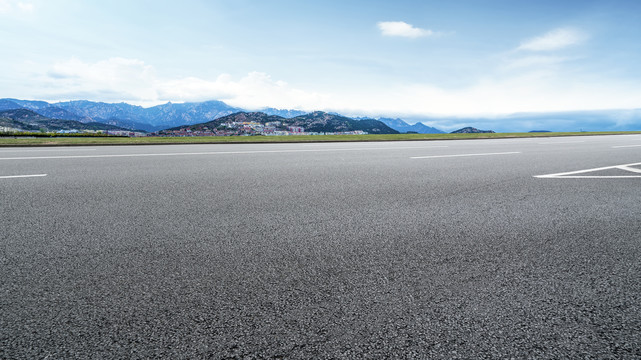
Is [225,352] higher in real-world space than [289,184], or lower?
lower

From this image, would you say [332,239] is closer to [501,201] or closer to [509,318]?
[509,318]

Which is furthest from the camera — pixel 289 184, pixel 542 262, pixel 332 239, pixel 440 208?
pixel 289 184

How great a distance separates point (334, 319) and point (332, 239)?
1021mm

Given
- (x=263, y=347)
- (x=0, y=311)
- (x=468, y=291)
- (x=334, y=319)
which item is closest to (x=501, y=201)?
(x=468, y=291)

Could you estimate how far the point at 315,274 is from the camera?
1.90 metres

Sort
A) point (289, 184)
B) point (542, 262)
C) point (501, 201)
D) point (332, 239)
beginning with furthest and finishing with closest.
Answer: point (289, 184) < point (501, 201) < point (332, 239) < point (542, 262)

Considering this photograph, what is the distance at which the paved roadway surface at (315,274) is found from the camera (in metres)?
1.32

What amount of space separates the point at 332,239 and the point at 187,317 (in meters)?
1.25

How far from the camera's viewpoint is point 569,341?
1.34 meters

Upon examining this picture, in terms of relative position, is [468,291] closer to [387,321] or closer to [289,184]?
[387,321]

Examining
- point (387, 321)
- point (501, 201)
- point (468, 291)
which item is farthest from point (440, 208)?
point (387, 321)

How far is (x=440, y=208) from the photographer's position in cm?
336

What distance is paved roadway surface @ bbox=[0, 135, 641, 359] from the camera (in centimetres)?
132

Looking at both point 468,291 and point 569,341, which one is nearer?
point 569,341
